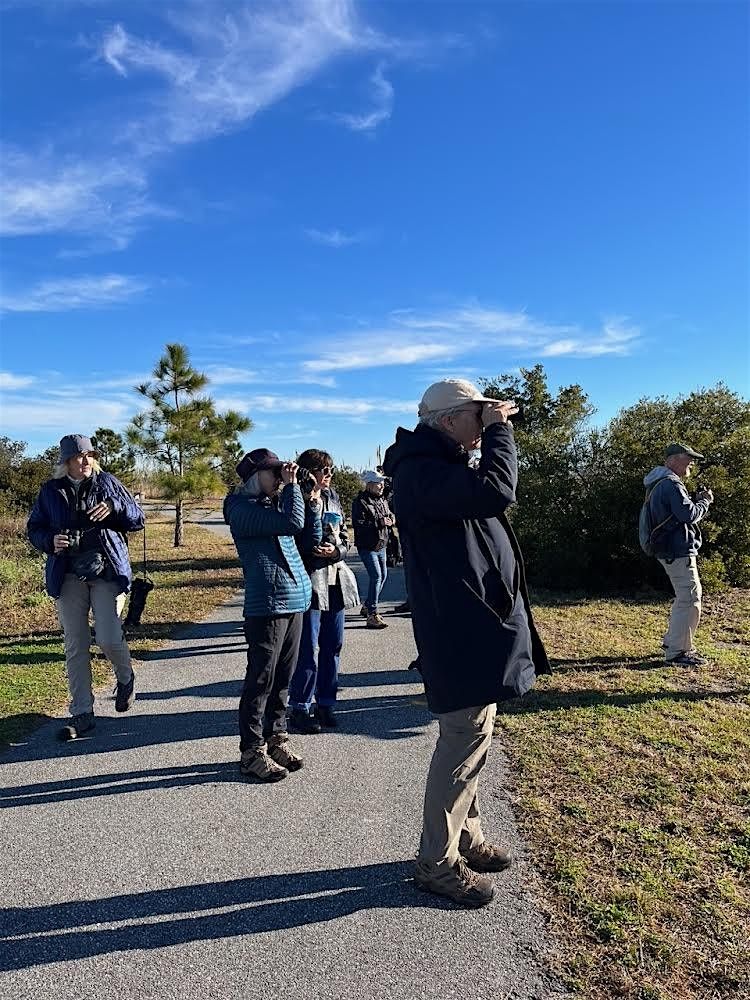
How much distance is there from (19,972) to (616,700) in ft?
13.9

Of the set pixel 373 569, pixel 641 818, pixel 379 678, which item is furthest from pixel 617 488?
pixel 641 818

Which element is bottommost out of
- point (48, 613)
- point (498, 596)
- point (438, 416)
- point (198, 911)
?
point (198, 911)

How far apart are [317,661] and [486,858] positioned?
6.88ft

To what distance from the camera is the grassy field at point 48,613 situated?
17.8ft

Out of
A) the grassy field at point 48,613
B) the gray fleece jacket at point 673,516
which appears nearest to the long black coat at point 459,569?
the grassy field at point 48,613

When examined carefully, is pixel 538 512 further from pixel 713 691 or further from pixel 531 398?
pixel 713 691

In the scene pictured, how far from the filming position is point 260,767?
12.9ft

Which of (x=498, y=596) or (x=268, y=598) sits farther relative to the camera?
(x=268, y=598)

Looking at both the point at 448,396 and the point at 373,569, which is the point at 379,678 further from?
the point at 448,396

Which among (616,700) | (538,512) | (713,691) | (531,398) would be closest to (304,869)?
(616,700)

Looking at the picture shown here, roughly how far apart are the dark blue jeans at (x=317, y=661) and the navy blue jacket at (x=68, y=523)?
136 cm

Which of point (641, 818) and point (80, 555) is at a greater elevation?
point (80, 555)

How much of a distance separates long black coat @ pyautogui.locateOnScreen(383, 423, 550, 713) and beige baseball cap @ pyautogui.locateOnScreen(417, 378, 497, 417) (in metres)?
0.10

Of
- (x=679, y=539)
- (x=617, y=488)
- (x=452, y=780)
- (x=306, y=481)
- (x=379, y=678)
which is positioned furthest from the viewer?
(x=617, y=488)
